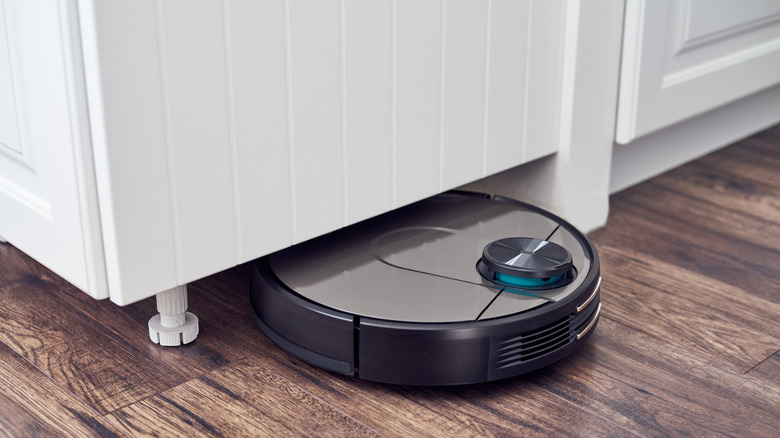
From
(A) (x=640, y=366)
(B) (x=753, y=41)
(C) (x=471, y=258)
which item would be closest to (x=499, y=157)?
(C) (x=471, y=258)

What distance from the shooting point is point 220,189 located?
799 millimetres

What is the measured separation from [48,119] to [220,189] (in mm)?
163

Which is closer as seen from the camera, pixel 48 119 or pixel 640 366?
pixel 48 119

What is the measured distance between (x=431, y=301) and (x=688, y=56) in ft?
2.07

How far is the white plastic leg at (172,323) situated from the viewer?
88 centimetres

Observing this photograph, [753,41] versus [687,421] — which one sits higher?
[753,41]

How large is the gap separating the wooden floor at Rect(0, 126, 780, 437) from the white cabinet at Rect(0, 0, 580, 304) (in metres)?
0.11

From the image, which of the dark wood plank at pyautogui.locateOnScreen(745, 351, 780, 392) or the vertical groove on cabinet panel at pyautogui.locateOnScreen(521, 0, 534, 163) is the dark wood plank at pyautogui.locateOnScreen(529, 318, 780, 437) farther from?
the vertical groove on cabinet panel at pyautogui.locateOnScreen(521, 0, 534, 163)

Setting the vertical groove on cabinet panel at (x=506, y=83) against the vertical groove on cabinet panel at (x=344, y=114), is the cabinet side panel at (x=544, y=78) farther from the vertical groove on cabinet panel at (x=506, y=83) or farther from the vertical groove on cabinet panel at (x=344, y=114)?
the vertical groove on cabinet panel at (x=344, y=114)

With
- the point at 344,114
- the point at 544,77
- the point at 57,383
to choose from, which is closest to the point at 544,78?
the point at 544,77

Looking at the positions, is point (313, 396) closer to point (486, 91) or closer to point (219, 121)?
point (219, 121)

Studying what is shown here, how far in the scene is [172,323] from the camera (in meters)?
0.90

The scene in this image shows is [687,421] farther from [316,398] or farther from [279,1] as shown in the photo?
[279,1]

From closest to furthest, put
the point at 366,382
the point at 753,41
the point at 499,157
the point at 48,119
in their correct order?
the point at 48,119 → the point at 366,382 → the point at 499,157 → the point at 753,41
